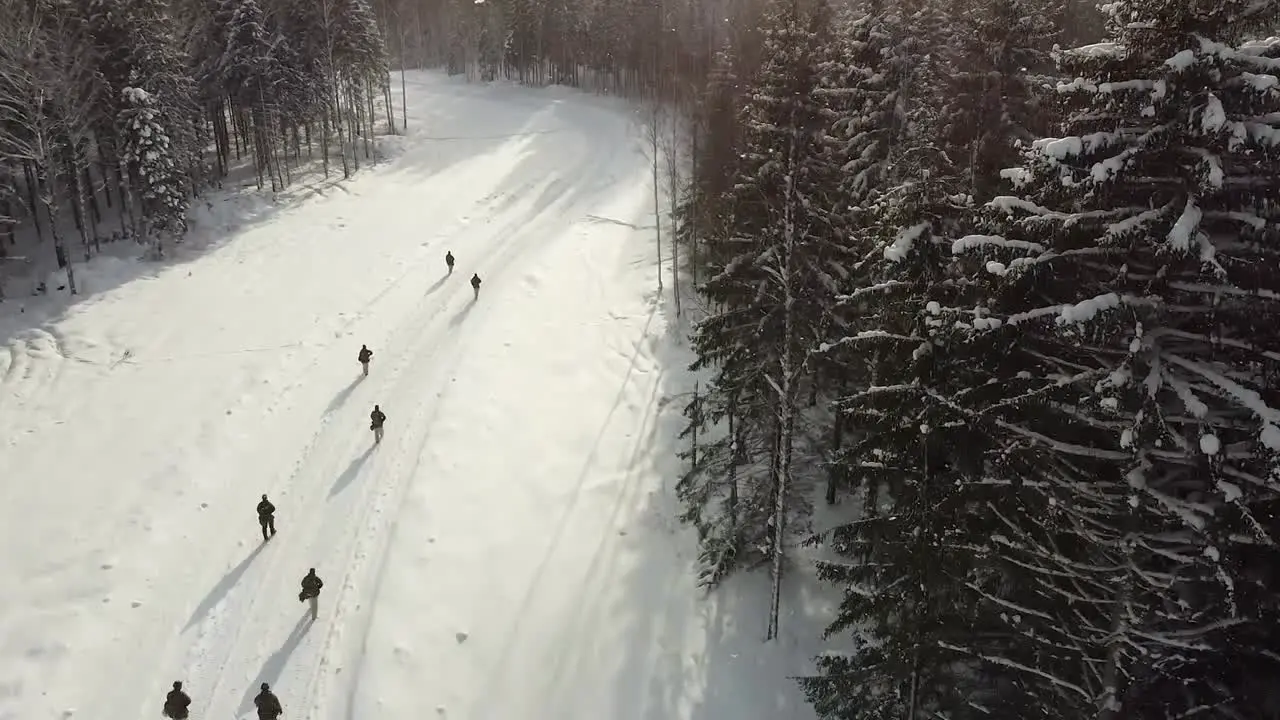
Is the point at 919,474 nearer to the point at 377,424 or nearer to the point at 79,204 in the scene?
the point at 377,424

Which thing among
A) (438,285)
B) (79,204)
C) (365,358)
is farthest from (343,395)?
(79,204)

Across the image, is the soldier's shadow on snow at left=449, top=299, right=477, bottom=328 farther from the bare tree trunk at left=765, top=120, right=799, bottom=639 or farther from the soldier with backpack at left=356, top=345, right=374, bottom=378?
the bare tree trunk at left=765, top=120, right=799, bottom=639

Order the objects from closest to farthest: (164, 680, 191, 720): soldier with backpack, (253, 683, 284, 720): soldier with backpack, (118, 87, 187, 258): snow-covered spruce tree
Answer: (253, 683, 284, 720): soldier with backpack → (164, 680, 191, 720): soldier with backpack → (118, 87, 187, 258): snow-covered spruce tree

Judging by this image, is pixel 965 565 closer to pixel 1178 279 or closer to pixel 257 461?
pixel 1178 279

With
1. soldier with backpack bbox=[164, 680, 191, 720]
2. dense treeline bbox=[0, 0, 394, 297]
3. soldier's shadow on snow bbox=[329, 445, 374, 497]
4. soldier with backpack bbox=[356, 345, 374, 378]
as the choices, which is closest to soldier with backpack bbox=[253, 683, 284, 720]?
soldier with backpack bbox=[164, 680, 191, 720]

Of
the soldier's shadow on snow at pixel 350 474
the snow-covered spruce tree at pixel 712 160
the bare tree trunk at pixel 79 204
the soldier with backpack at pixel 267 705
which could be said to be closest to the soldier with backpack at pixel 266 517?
the soldier's shadow on snow at pixel 350 474

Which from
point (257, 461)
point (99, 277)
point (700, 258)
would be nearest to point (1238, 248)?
Answer: point (257, 461)
